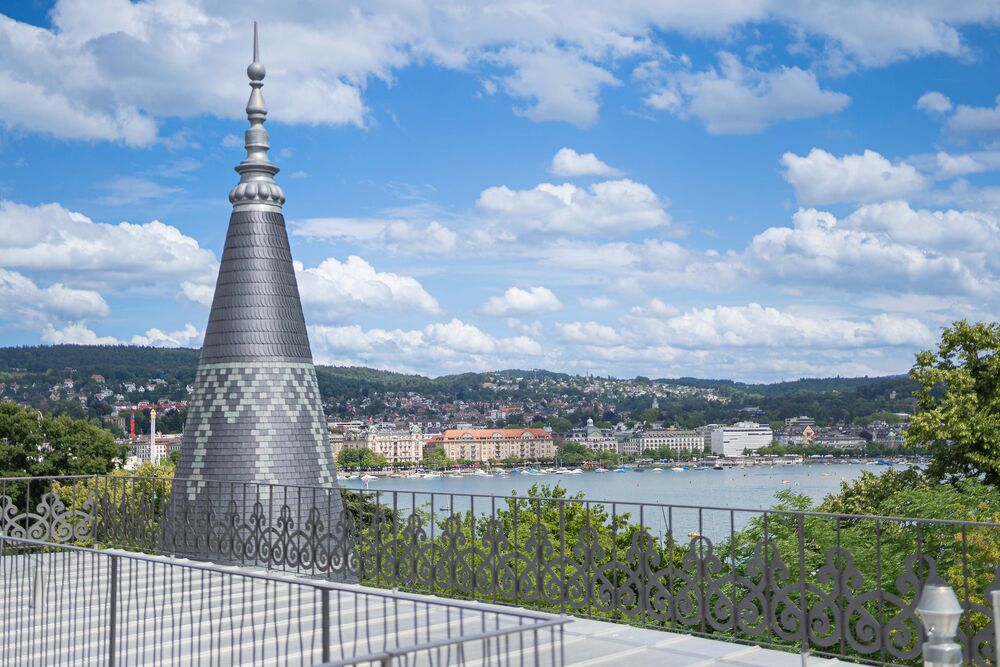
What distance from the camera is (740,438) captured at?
116 m

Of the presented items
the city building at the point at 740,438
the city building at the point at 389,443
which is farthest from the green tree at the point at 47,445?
the city building at the point at 740,438

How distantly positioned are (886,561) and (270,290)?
13.0 metres

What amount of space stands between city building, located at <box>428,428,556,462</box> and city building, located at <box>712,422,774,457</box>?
21.0 metres

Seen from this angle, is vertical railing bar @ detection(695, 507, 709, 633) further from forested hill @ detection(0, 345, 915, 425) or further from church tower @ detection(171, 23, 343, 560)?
forested hill @ detection(0, 345, 915, 425)

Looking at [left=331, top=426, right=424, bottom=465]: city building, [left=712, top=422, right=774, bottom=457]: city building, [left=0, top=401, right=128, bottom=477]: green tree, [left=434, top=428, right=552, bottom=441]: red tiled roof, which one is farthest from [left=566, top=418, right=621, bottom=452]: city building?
[left=0, top=401, right=128, bottom=477]: green tree

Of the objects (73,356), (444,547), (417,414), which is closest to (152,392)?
(73,356)

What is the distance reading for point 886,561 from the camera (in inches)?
739

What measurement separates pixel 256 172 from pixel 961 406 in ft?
54.4

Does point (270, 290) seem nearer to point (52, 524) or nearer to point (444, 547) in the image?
point (52, 524)

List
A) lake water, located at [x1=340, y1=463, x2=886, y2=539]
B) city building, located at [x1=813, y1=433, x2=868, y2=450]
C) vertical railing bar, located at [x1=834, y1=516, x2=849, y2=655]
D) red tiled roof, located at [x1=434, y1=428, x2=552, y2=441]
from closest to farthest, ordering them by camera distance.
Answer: vertical railing bar, located at [x1=834, y1=516, x2=849, y2=655]
lake water, located at [x1=340, y1=463, x2=886, y2=539]
city building, located at [x1=813, y1=433, x2=868, y2=450]
red tiled roof, located at [x1=434, y1=428, x2=552, y2=441]

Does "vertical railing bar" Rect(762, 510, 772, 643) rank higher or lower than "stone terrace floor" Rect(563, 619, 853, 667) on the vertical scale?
higher

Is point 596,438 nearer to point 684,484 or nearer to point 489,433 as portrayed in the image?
point 489,433

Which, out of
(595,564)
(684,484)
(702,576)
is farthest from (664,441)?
(702,576)

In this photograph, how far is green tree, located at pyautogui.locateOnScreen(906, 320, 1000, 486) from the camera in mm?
21438
